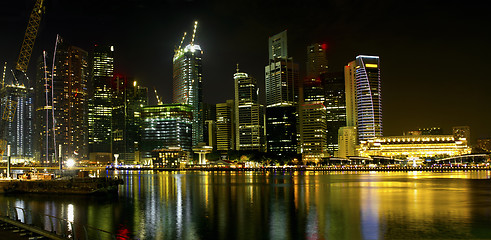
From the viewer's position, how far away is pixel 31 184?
71.3 metres

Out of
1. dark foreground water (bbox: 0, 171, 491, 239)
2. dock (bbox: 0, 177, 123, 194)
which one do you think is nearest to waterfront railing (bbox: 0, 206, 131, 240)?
dark foreground water (bbox: 0, 171, 491, 239)

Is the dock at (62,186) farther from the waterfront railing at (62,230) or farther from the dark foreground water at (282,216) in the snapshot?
the waterfront railing at (62,230)

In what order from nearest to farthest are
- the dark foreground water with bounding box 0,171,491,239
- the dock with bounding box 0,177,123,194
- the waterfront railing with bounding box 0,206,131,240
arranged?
the waterfront railing with bounding box 0,206,131,240
the dark foreground water with bounding box 0,171,491,239
the dock with bounding box 0,177,123,194

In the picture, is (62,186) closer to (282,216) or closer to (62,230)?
(282,216)

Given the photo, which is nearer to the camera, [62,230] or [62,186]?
[62,230]

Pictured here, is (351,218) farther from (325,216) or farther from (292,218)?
(292,218)

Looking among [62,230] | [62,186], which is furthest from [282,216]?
[62,186]

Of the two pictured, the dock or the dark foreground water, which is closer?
the dark foreground water

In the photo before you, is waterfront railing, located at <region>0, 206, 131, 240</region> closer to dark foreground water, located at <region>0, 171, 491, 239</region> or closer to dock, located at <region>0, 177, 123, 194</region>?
dark foreground water, located at <region>0, 171, 491, 239</region>

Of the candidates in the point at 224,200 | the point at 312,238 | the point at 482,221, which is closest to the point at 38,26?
the point at 224,200

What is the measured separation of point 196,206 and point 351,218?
19.4m

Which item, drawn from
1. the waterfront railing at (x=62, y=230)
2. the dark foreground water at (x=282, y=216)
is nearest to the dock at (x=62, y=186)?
the dark foreground water at (x=282, y=216)

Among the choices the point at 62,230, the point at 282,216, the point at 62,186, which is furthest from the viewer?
the point at 62,186

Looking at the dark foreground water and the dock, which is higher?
the dock
